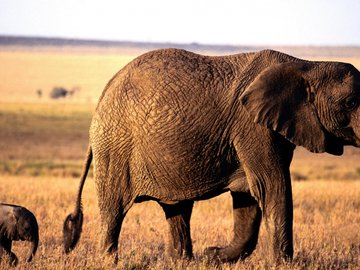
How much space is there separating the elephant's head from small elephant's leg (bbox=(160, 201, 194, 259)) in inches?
63.7

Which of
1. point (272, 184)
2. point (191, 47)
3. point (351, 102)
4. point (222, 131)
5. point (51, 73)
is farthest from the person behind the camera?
point (191, 47)

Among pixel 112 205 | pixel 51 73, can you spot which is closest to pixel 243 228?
pixel 112 205

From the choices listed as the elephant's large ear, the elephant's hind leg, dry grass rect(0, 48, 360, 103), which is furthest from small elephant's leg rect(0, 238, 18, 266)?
dry grass rect(0, 48, 360, 103)

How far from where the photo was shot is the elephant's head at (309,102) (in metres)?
9.27

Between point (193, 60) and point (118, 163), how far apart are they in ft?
4.26

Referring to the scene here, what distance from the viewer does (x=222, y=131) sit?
9.54m

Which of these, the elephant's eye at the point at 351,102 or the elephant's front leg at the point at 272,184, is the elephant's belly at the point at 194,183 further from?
the elephant's eye at the point at 351,102

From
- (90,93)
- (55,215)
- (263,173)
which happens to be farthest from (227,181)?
(90,93)

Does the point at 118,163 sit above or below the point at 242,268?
above

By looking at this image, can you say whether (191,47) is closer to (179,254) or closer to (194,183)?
(179,254)

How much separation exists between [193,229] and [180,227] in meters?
2.88

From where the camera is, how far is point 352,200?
16.6 meters

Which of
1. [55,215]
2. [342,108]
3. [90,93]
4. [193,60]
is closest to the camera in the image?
[342,108]

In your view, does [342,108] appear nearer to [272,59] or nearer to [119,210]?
[272,59]
